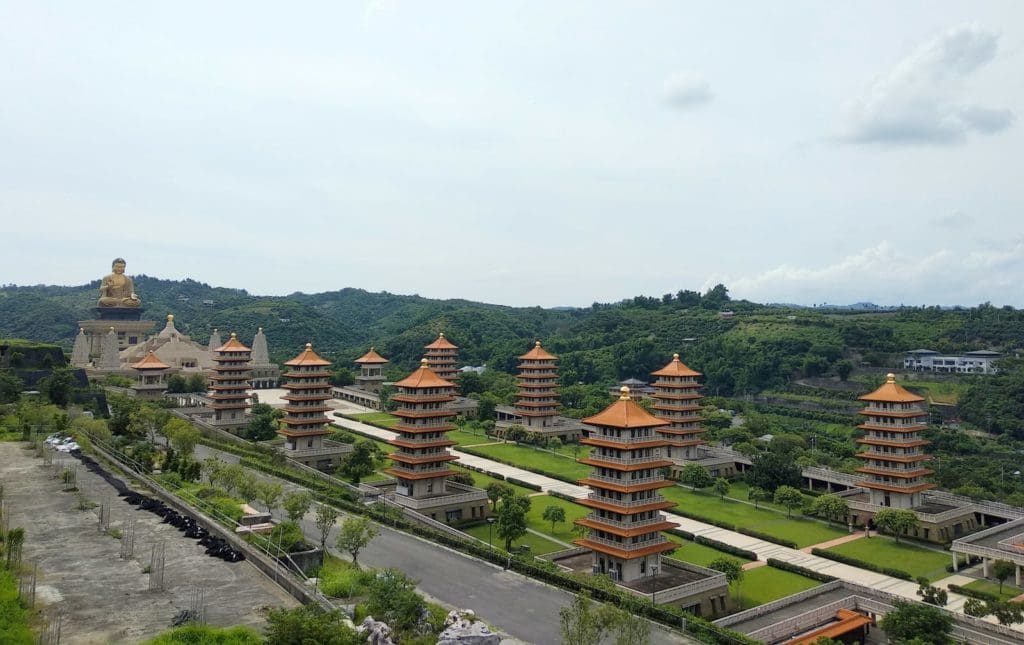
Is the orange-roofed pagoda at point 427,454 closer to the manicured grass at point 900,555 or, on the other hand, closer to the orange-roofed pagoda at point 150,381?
the manicured grass at point 900,555

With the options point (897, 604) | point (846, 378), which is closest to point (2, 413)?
point (897, 604)

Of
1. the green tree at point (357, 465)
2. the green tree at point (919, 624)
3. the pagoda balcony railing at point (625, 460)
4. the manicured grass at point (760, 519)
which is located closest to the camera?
the green tree at point (919, 624)

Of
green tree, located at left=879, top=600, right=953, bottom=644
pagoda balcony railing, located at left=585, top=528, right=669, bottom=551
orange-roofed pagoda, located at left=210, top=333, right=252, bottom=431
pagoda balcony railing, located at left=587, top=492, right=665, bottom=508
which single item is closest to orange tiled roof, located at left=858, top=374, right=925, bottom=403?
pagoda balcony railing, located at left=587, top=492, right=665, bottom=508

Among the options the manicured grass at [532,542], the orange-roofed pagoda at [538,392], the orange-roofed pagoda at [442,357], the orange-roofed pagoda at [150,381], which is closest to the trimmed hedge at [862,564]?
the manicured grass at [532,542]

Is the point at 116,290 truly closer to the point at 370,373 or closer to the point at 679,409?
the point at 370,373

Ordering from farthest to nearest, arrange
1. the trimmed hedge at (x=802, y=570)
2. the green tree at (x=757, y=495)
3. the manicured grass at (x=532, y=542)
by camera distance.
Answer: the green tree at (x=757, y=495), the manicured grass at (x=532, y=542), the trimmed hedge at (x=802, y=570)

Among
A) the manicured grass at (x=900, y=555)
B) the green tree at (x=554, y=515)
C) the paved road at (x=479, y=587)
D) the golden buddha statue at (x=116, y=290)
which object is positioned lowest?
the manicured grass at (x=900, y=555)
